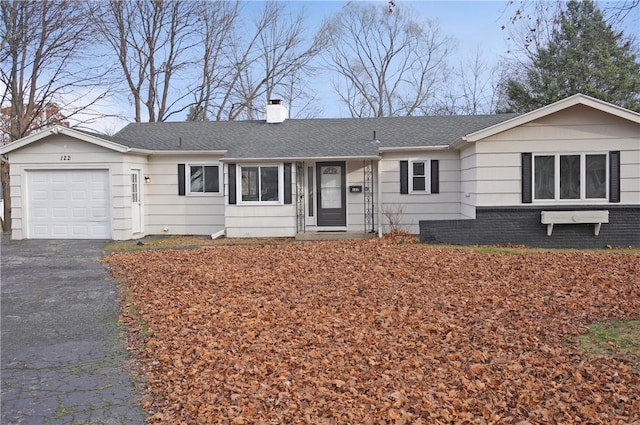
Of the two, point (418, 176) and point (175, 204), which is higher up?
point (418, 176)

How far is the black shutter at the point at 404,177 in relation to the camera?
16.7 meters

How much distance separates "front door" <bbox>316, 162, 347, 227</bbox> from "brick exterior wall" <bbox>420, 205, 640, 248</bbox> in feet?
11.0

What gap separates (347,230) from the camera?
16.9 m

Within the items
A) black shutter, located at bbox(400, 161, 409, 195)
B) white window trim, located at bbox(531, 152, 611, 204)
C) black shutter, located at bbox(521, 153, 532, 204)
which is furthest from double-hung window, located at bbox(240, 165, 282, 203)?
white window trim, located at bbox(531, 152, 611, 204)

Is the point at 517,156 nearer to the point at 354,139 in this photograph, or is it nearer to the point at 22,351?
the point at 354,139

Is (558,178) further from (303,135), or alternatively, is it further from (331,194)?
(303,135)

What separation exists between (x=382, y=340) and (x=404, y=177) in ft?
35.8

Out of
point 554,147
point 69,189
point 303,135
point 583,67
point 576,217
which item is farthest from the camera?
point 583,67

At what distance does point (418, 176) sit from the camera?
16703mm

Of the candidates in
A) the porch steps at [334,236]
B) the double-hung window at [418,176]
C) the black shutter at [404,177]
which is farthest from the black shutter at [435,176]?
the porch steps at [334,236]

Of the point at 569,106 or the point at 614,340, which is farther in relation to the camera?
the point at 569,106

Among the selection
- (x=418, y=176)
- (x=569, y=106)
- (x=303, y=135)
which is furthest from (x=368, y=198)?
(x=569, y=106)

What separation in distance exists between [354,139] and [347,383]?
42.6 feet

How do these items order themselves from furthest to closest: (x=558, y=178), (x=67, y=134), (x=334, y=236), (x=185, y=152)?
1. (x=185, y=152)
2. (x=67, y=134)
3. (x=334, y=236)
4. (x=558, y=178)
